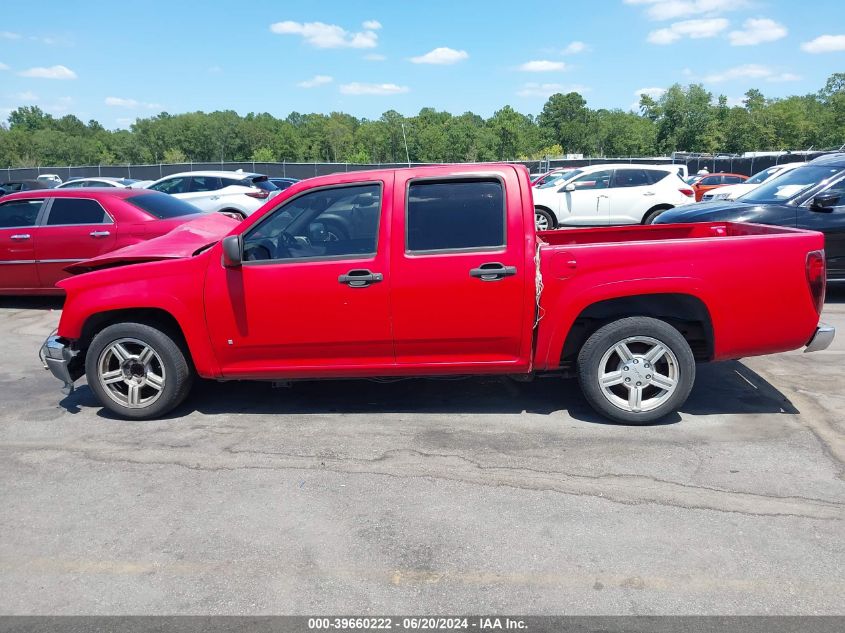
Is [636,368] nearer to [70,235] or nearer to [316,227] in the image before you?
[316,227]

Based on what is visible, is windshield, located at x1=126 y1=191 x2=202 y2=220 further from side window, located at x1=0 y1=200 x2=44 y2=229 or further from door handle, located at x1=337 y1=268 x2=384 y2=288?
door handle, located at x1=337 y1=268 x2=384 y2=288

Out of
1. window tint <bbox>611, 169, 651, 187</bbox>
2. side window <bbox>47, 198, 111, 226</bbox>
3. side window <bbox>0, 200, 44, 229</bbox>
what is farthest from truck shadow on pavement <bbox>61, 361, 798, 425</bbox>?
window tint <bbox>611, 169, 651, 187</bbox>

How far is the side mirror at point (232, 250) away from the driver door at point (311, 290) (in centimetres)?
9

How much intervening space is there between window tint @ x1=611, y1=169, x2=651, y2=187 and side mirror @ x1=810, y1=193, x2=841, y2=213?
825cm

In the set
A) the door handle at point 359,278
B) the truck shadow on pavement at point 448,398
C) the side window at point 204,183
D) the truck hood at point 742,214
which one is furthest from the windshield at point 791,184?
the side window at point 204,183

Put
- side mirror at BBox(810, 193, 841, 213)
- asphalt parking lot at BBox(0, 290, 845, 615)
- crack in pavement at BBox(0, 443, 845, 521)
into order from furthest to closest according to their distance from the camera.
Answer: side mirror at BBox(810, 193, 841, 213) → crack in pavement at BBox(0, 443, 845, 521) → asphalt parking lot at BBox(0, 290, 845, 615)

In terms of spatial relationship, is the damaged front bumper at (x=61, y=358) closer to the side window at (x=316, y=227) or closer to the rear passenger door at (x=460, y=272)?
the side window at (x=316, y=227)

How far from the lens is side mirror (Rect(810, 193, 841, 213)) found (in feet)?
28.1

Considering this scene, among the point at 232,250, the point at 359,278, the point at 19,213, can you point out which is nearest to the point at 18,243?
the point at 19,213

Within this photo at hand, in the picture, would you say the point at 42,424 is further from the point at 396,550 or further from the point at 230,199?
the point at 230,199

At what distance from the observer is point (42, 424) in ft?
17.9

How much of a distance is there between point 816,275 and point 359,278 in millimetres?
3137

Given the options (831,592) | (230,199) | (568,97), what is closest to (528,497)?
(831,592)

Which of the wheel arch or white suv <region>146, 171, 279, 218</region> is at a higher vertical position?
white suv <region>146, 171, 279, 218</region>
